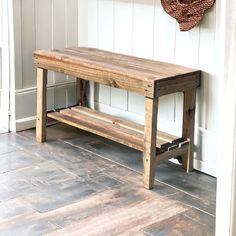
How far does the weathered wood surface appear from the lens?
123 inches

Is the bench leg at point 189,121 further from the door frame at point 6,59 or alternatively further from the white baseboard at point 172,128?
the door frame at point 6,59

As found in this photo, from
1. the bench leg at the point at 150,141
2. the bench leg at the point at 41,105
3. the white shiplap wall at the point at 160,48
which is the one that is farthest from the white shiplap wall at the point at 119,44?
the bench leg at the point at 150,141

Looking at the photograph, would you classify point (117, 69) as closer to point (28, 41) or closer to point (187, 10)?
point (187, 10)

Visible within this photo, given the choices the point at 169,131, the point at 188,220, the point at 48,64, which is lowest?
the point at 188,220

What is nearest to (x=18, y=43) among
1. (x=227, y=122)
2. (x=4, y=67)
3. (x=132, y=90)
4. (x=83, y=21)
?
(x=4, y=67)

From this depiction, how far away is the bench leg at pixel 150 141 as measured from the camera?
9.27 feet

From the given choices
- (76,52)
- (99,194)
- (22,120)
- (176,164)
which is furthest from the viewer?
(22,120)

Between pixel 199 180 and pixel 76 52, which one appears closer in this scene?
pixel 199 180

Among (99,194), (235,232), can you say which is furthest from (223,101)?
(99,194)

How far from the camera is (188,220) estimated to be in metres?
2.56

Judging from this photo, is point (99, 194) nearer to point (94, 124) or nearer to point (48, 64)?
point (94, 124)

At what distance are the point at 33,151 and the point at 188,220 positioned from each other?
4.11ft

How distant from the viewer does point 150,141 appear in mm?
2854

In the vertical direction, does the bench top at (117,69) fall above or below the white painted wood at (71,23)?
below
